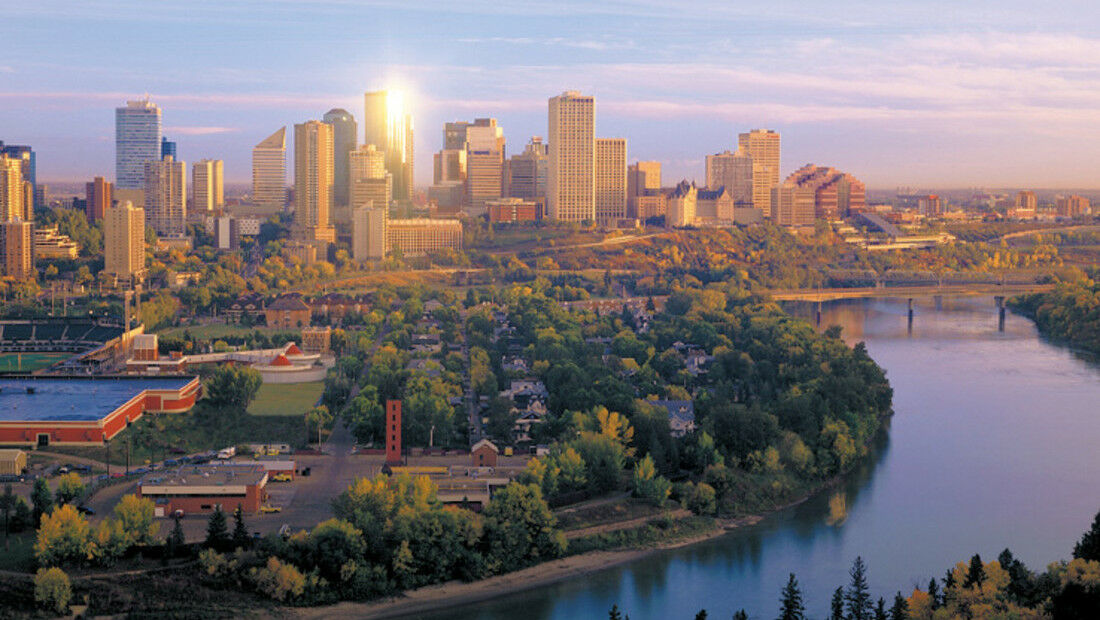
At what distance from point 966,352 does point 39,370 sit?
1583 centimetres

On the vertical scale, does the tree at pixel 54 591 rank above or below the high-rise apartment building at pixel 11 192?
below

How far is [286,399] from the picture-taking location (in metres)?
18.0

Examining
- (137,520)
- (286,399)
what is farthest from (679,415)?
(137,520)

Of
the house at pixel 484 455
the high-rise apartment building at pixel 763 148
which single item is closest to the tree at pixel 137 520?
the house at pixel 484 455

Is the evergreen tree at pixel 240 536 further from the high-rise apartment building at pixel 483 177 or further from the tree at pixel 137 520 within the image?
the high-rise apartment building at pixel 483 177

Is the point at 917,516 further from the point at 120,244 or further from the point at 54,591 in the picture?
the point at 120,244

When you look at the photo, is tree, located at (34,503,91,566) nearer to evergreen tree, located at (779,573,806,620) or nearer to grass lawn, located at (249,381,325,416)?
evergreen tree, located at (779,573,806,620)

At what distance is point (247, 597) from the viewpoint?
1062 centimetres

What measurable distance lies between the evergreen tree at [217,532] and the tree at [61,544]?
36.7 inches

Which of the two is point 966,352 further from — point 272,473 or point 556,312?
point 272,473

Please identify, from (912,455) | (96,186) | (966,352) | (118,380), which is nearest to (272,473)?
(118,380)

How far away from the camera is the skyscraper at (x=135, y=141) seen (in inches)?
2206

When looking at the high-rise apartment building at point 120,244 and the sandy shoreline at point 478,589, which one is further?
the high-rise apartment building at point 120,244

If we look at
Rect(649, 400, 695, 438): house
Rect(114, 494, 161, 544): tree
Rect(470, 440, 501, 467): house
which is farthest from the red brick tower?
Rect(114, 494, 161, 544): tree
